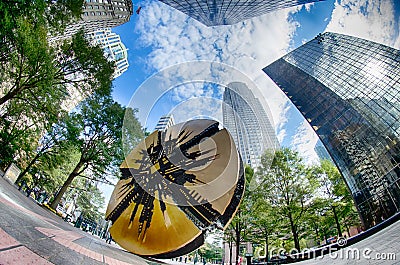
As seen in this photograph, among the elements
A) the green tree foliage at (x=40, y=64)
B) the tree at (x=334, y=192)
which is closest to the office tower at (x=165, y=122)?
the green tree foliage at (x=40, y=64)

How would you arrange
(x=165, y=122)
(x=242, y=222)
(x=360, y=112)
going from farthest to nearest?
1. (x=360, y=112)
2. (x=242, y=222)
3. (x=165, y=122)

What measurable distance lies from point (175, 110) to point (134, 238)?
13.1 feet

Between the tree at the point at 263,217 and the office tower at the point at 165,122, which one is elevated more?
the office tower at the point at 165,122

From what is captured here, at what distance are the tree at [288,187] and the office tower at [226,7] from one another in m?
21.3

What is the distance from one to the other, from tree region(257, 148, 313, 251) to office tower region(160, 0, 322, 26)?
839 inches

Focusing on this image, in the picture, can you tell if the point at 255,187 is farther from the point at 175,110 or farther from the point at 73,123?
the point at 73,123

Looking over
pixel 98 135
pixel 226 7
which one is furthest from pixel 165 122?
pixel 226 7

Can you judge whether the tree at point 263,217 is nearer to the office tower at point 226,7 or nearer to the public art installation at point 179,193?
the public art installation at point 179,193

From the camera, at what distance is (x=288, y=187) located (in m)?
16.1

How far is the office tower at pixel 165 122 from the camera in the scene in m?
6.14

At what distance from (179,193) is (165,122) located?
7.97ft

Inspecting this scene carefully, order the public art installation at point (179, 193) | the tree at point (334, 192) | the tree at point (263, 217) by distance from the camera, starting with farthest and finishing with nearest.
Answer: the tree at point (334, 192)
the tree at point (263, 217)
the public art installation at point (179, 193)

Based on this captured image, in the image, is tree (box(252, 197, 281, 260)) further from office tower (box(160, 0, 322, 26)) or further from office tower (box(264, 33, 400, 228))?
office tower (box(160, 0, 322, 26))

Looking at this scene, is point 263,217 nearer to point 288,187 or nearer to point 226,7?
A: point 288,187
